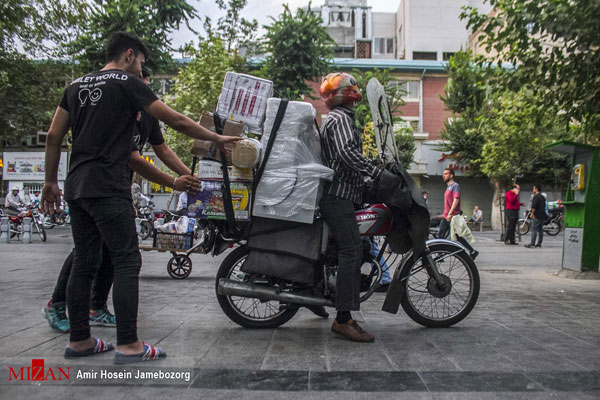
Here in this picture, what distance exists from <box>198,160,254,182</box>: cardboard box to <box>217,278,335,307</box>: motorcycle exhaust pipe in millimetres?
801

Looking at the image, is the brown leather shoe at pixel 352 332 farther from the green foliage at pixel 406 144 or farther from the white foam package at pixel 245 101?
the green foliage at pixel 406 144

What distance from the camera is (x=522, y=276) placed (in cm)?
863

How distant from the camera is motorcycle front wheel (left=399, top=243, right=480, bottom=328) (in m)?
4.25

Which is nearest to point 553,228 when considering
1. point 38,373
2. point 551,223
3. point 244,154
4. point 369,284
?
point 551,223

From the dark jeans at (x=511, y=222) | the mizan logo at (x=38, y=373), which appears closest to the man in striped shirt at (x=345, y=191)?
the mizan logo at (x=38, y=373)

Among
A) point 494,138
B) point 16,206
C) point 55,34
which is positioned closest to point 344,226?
point 55,34

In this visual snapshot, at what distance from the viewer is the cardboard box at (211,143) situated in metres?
3.81

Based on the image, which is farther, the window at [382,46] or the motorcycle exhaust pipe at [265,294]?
the window at [382,46]

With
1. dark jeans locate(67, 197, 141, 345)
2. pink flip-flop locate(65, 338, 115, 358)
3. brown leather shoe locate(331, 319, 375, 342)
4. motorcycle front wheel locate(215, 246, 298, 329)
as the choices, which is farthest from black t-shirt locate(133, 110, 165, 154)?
brown leather shoe locate(331, 319, 375, 342)

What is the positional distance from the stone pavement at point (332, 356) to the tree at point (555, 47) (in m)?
3.20

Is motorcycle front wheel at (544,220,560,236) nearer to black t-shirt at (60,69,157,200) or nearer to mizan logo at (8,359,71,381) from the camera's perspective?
black t-shirt at (60,69,157,200)

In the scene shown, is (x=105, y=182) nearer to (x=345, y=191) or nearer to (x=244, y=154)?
(x=244, y=154)

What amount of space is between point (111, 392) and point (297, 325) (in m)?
1.93

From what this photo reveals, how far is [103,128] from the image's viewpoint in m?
3.18
